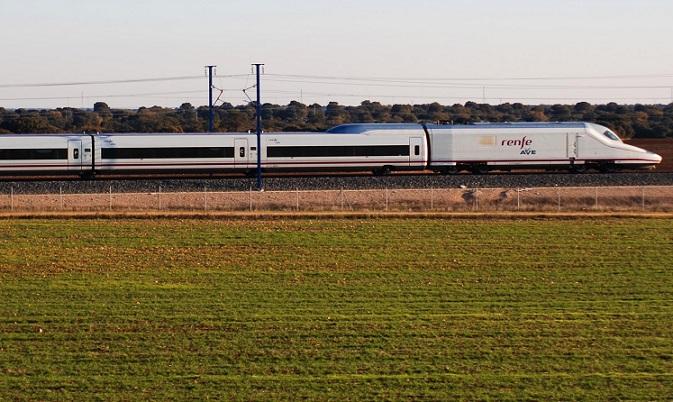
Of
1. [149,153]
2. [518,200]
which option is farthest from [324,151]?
[518,200]

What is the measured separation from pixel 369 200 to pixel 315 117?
7023 cm

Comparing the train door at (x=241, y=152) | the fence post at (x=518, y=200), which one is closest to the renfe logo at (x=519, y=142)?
the fence post at (x=518, y=200)

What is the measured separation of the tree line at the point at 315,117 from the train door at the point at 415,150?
106 ft

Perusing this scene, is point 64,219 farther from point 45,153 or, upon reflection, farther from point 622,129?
point 622,129

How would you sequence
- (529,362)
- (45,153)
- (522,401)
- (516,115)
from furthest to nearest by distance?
1. (516,115)
2. (45,153)
3. (529,362)
4. (522,401)

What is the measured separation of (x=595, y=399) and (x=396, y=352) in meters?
4.25

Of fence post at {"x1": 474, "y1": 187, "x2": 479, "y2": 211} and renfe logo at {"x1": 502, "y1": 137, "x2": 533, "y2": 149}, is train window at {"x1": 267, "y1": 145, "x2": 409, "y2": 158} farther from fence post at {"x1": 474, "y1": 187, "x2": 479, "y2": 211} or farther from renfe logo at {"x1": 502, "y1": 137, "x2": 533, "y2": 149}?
fence post at {"x1": 474, "y1": 187, "x2": 479, "y2": 211}

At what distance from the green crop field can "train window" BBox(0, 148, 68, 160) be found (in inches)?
413

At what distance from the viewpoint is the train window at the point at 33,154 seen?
1870 inches

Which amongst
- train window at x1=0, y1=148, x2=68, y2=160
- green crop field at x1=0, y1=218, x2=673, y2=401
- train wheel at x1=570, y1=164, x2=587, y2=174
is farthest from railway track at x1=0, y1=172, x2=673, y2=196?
green crop field at x1=0, y1=218, x2=673, y2=401

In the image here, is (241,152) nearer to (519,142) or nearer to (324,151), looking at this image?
(324,151)

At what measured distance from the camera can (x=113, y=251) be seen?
107ft

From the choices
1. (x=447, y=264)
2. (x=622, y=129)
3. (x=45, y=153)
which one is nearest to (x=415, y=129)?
(x=45, y=153)

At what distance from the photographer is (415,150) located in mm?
50125
